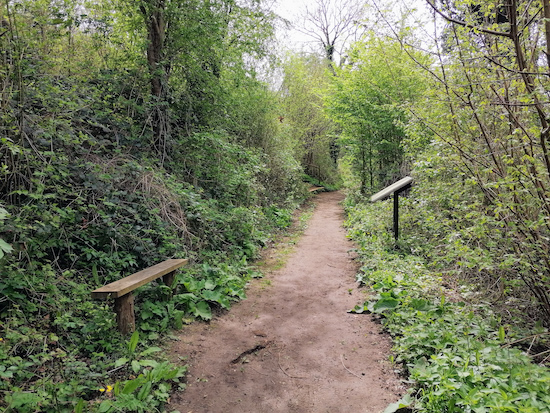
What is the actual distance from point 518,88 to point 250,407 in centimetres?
373

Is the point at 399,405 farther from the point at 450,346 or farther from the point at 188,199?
the point at 188,199

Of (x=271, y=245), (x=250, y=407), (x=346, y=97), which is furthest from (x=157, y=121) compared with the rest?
(x=346, y=97)

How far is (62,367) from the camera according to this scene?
271 centimetres

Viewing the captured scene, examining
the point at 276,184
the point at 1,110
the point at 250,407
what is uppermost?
the point at 1,110

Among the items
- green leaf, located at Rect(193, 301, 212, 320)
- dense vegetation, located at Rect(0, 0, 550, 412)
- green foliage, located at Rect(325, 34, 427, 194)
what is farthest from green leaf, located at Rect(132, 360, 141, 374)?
green foliage, located at Rect(325, 34, 427, 194)

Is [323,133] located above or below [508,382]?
above

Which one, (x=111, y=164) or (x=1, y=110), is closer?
(x=1, y=110)

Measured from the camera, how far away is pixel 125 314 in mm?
3336

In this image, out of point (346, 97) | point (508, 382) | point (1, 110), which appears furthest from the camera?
point (346, 97)

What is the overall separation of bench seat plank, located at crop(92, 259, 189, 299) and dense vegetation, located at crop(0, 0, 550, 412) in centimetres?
25

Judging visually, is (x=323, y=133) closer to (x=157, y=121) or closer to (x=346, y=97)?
(x=346, y=97)

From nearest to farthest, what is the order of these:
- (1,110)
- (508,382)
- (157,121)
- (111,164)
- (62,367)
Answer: (508,382) < (62,367) < (1,110) < (111,164) < (157,121)

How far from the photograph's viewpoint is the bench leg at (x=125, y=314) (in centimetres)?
330

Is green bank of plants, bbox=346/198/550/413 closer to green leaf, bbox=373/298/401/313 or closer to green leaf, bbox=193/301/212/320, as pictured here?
green leaf, bbox=373/298/401/313
